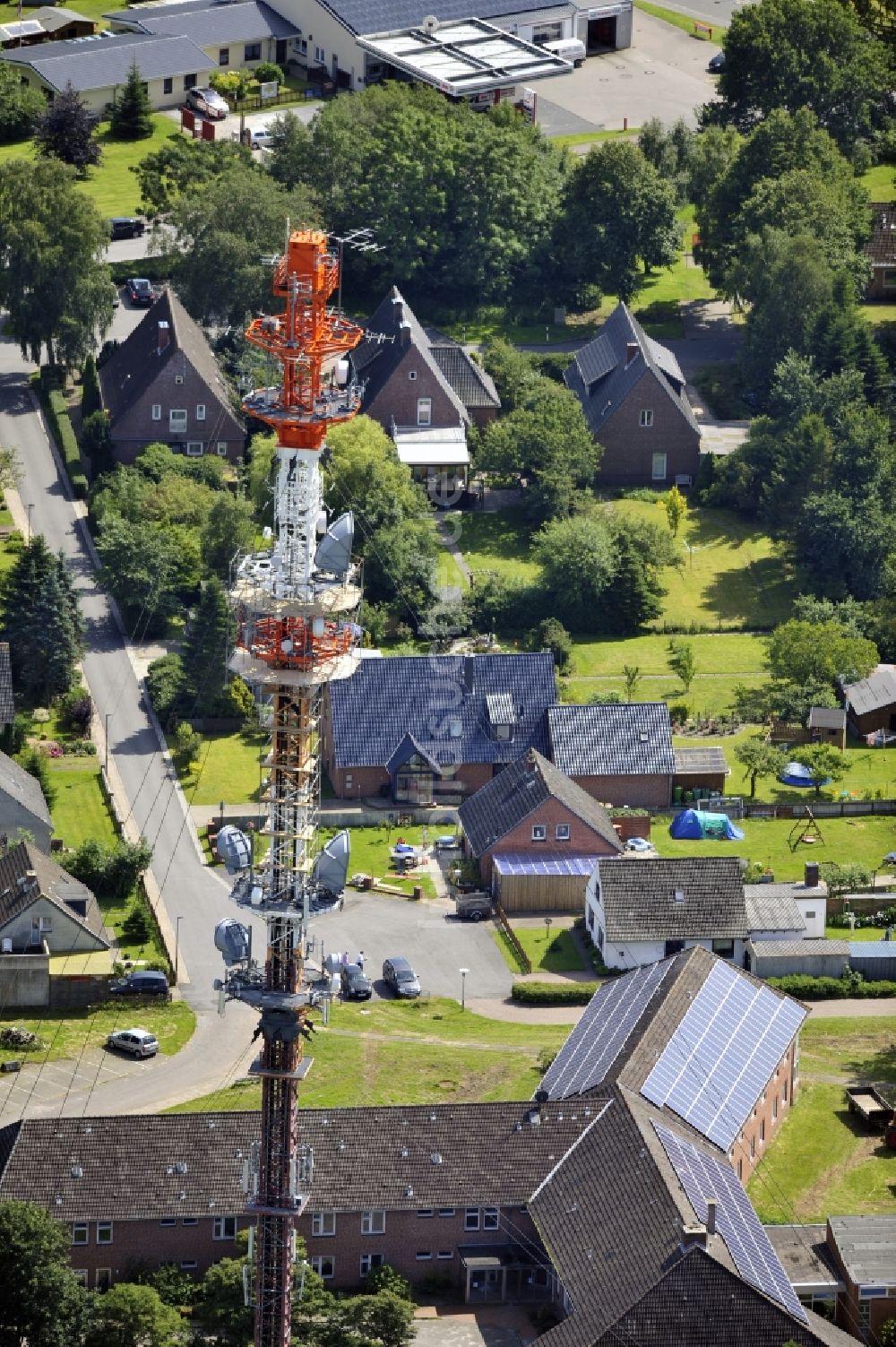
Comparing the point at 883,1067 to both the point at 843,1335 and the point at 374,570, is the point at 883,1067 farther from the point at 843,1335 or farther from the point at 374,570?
the point at 374,570

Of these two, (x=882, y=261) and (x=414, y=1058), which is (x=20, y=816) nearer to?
(x=414, y=1058)

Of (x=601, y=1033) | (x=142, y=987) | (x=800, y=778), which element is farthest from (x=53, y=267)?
(x=601, y=1033)

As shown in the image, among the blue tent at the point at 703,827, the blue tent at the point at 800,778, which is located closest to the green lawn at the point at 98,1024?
the blue tent at the point at 703,827

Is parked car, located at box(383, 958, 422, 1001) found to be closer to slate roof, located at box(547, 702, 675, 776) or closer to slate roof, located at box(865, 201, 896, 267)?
slate roof, located at box(547, 702, 675, 776)

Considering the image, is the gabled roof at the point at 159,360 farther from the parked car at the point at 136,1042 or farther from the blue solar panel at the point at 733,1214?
the blue solar panel at the point at 733,1214

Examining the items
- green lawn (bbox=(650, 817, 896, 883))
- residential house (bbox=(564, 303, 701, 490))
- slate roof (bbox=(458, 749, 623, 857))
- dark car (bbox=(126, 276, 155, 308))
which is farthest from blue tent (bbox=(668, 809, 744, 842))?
dark car (bbox=(126, 276, 155, 308))
